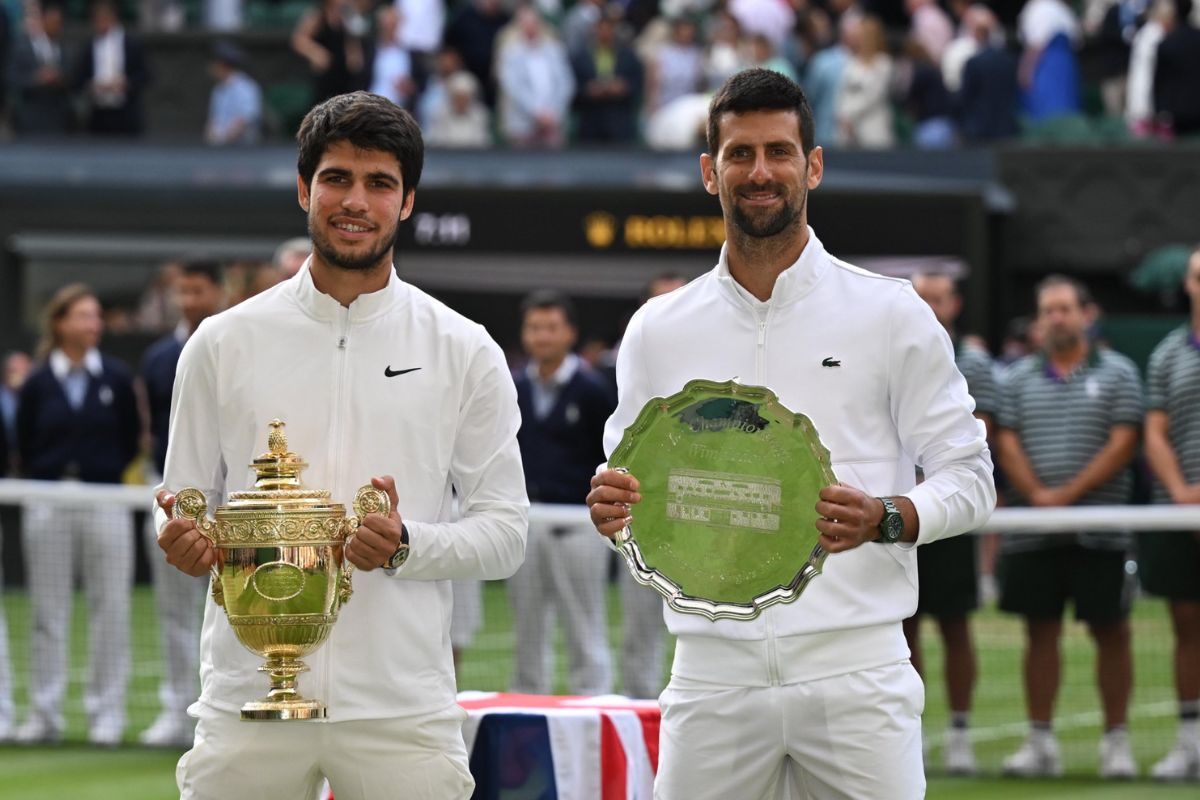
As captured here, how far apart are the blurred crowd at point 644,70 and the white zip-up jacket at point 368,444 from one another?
14628 millimetres

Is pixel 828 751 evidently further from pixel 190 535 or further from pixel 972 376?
pixel 972 376

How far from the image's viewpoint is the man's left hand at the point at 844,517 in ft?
14.0

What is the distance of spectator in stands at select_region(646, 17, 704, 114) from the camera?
66.0ft

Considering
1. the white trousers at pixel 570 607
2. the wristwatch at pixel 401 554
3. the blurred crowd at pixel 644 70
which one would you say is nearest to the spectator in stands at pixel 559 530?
the white trousers at pixel 570 607

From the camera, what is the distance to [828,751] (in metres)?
4.46

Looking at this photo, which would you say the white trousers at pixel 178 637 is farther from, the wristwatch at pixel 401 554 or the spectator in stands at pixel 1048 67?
the spectator in stands at pixel 1048 67

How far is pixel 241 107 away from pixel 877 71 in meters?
5.95

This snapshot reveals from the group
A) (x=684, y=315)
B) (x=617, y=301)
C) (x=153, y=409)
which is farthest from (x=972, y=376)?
(x=617, y=301)

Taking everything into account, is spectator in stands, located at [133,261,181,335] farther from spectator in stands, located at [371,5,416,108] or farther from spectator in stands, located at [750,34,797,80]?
spectator in stands, located at [750,34,797,80]

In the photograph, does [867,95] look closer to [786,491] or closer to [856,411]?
[856,411]

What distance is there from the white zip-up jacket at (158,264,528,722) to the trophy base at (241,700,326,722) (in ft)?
0.36

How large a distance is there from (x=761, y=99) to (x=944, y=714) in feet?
21.1

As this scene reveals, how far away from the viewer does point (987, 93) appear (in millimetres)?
19109

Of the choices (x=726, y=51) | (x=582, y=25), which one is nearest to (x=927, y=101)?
(x=726, y=51)
